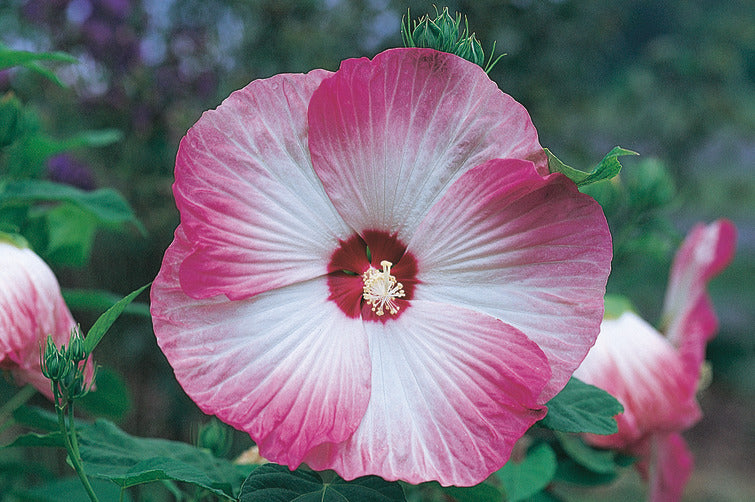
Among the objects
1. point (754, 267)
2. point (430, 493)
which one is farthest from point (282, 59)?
point (754, 267)

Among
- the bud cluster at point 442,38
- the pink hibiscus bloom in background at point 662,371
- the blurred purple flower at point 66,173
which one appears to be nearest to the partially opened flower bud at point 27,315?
the bud cluster at point 442,38

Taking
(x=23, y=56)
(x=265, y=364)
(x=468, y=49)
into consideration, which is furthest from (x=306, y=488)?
(x=23, y=56)

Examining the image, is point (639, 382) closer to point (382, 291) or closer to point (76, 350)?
point (382, 291)

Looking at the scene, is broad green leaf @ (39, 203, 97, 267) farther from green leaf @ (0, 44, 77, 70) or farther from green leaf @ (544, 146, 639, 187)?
green leaf @ (544, 146, 639, 187)

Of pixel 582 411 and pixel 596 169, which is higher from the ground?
pixel 596 169

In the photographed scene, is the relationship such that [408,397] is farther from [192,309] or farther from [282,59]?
[282,59]
